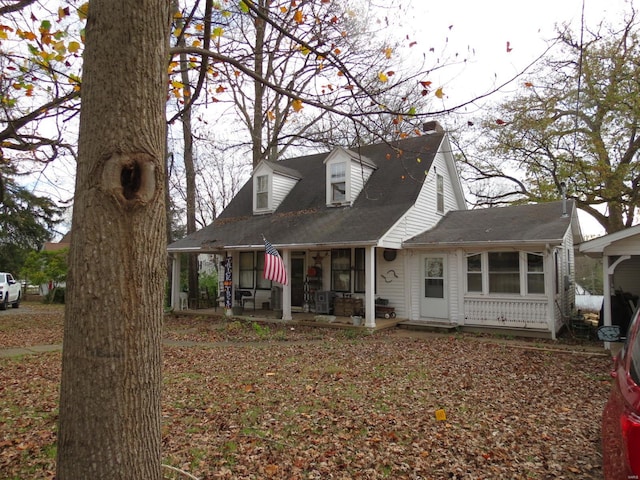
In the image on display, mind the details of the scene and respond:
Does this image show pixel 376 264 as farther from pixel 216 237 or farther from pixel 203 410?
pixel 203 410

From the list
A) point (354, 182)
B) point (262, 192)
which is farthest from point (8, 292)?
point (354, 182)

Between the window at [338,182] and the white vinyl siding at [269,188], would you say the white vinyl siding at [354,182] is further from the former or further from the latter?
the white vinyl siding at [269,188]

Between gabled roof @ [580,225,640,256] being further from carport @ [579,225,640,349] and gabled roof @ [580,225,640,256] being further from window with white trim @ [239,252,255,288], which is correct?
window with white trim @ [239,252,255,288]

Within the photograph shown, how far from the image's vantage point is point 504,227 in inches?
527

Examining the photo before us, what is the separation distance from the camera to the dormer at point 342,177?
51.8 ft

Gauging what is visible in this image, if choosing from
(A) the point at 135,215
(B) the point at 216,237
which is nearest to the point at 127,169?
(A) the point at 135,215

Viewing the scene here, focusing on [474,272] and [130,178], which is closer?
[130,178]

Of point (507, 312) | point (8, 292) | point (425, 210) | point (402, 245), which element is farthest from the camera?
point (8, 292)

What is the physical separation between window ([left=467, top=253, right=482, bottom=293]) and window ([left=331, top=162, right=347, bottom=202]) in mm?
5052

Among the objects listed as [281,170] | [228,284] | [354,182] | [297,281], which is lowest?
[228,284]

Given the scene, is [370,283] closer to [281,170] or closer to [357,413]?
[357,413]

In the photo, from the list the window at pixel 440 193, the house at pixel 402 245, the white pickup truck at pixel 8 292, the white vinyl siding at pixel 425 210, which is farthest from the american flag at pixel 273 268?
the white pickup truck at pixel 8 292

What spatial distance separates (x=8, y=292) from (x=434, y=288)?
790 inches

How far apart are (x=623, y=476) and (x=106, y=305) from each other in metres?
2.65
